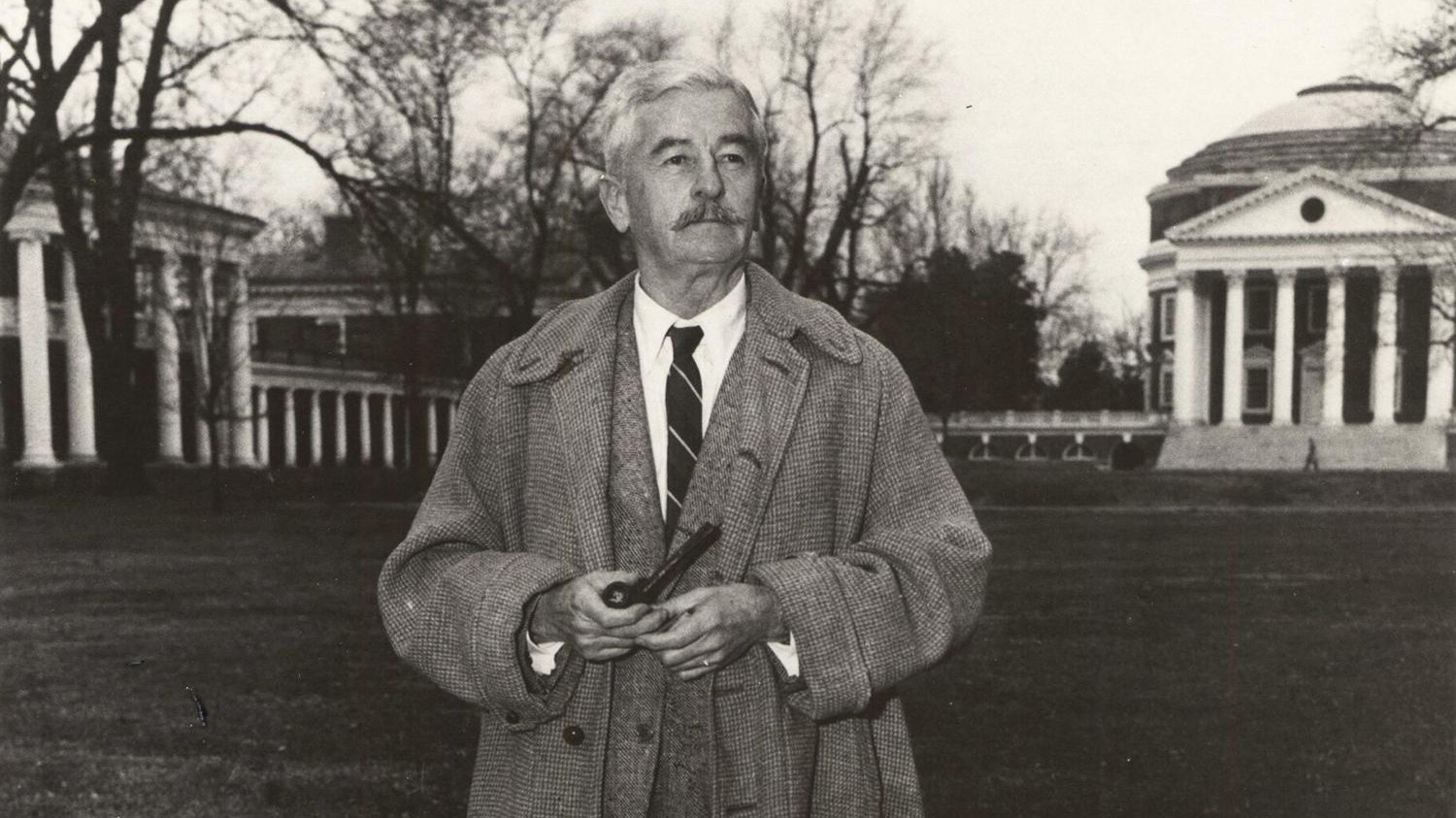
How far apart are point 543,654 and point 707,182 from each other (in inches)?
32.8

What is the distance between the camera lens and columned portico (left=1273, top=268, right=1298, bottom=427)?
6325cm

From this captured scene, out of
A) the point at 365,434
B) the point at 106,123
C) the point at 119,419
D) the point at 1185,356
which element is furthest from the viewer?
the point at 1185,356

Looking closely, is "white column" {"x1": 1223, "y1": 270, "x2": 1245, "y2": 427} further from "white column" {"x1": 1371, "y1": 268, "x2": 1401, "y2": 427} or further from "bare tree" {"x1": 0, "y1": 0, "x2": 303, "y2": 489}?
"bare tree" {"x1": 0, "y1": 0, "x2": 303, "y2": 489}

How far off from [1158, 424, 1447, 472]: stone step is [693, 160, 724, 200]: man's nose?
53.2 m

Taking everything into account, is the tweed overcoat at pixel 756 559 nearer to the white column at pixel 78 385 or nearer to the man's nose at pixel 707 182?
the man's nose at pixel 707 182

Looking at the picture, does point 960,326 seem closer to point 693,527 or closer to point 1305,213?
point 1305,213

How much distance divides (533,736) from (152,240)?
23776mm

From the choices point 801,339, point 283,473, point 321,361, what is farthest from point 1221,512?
point 321,361

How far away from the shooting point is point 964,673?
9.71 metres

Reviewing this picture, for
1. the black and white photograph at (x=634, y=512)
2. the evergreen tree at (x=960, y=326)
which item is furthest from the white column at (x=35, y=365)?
the evergreen tree at (x=960, y=326)

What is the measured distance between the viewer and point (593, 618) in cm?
214

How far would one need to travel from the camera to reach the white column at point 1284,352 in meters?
63.2

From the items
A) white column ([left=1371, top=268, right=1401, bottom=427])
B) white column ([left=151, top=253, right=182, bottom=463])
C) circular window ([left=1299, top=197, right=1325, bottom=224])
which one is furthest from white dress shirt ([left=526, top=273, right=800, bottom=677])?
circular window ([left=1299, top=197, right=1325, bottom=224])

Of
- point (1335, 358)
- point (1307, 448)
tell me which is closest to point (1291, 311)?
point (1335, 358)
